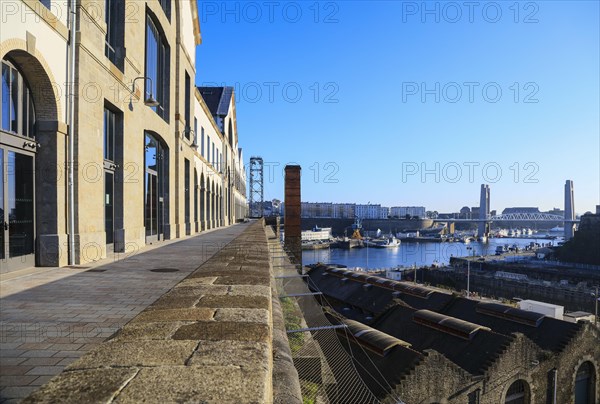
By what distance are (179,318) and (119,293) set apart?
9.37ft

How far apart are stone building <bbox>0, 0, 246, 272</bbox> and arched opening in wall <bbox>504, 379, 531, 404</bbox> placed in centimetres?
1318

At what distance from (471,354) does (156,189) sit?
1252 cm

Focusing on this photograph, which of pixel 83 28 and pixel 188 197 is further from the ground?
pixel 83 28

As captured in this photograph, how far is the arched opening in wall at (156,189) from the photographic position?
44.9 feet

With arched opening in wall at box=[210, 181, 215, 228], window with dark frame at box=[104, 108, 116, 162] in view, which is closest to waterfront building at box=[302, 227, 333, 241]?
arched opening in wall at box=[210, 181, 215, 228]

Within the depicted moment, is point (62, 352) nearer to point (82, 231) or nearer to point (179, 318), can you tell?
point (179, 318)

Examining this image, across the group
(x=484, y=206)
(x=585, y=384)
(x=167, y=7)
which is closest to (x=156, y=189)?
(x=167, y=7)

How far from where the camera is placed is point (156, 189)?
14828 mm

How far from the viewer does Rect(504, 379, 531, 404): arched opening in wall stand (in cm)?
1382

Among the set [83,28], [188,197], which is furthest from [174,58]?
[83,28]

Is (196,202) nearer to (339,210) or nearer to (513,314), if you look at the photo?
(513,314)

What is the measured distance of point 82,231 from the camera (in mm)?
8062

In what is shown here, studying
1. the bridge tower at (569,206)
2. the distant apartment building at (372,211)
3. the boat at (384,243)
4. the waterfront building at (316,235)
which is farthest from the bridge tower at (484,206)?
the waterfront building at (316,235)

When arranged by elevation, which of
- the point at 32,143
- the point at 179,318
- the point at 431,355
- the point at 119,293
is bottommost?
the point at 431,355
